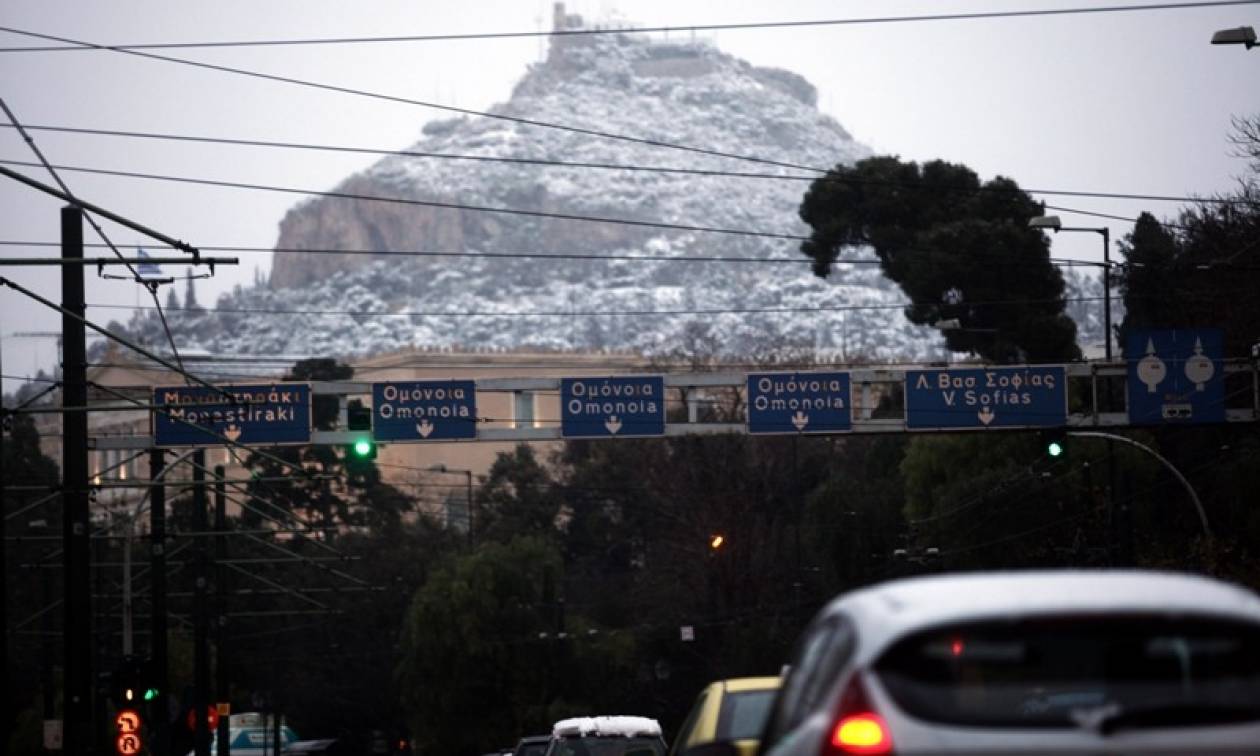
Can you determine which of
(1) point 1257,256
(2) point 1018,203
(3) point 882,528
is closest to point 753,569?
(3) point 882,528

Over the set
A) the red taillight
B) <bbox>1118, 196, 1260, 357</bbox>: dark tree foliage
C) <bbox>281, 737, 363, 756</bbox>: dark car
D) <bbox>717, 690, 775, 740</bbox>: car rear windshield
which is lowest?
<bbox>281, 737, 363, 756</bbox>: dark car

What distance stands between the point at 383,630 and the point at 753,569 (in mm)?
19132

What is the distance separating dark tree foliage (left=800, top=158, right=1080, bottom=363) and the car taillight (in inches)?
2380

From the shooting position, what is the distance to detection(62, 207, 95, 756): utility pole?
27.7 metres

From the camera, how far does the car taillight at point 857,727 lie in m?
6.09

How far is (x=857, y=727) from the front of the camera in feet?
20.2

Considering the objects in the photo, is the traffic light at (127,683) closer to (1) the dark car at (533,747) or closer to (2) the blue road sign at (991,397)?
(1) the dark car at (533,747)

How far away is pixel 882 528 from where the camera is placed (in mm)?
67062

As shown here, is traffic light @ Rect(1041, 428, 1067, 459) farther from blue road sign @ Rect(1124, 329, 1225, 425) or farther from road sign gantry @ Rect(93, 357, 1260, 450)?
blue road sign @ Rect(1124, 329, 1225, 425)

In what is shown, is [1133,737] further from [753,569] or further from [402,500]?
[402,500]

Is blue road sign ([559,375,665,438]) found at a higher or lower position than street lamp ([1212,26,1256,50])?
lower

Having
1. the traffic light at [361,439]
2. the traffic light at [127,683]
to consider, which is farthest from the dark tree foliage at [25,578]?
the traffic light at [127,683]

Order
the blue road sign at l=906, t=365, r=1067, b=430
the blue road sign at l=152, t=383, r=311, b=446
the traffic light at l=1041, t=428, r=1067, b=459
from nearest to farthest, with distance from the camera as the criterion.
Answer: the traffic light at l=1041, t=428, r=1067, b=459 → the blue road sign at l=906, t=365, r=1067, b=430 → the blue road sign at l=152, t=383, r=311, b=446

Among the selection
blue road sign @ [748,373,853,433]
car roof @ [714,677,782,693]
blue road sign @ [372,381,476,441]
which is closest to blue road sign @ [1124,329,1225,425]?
blue road sign @ [748,373,853,433]
